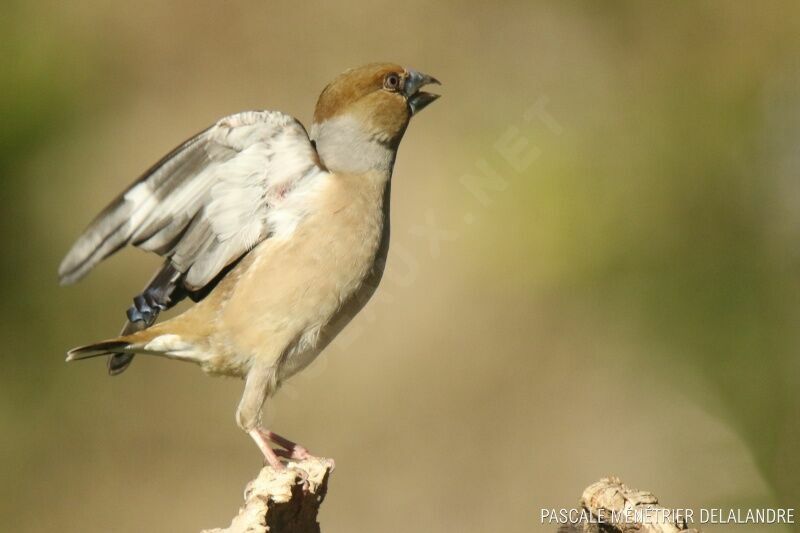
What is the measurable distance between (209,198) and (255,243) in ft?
1.04

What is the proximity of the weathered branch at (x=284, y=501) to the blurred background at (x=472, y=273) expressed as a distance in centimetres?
338

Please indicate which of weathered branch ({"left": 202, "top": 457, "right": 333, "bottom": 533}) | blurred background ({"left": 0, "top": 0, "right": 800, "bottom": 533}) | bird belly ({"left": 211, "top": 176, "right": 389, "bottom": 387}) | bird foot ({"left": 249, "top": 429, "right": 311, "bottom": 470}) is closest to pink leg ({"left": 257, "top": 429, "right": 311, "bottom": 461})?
bird foot ({"left": 249, "top": 429, "right": 311, "bottom": 470})

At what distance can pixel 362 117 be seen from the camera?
Result: 5305 mm

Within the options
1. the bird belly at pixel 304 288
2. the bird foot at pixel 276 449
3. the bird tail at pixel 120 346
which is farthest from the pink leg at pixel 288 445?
the bird tail at pixel 120 346

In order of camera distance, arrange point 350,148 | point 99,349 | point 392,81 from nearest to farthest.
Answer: point 99,349 → point 350,148 → point 392,81

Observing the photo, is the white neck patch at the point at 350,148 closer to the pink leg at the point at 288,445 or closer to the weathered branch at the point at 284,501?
the pink leg at the point at 288,445

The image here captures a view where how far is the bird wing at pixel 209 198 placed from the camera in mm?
4801

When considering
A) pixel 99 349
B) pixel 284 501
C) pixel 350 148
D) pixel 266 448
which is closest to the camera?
pixel 284 501

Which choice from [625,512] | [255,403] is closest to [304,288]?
[255,403]

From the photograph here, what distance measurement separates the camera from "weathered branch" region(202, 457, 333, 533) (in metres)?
3.63

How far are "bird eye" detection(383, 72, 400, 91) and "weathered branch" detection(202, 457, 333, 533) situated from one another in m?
2.00

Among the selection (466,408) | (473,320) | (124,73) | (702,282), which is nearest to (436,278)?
(473,320)

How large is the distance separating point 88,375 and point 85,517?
40.8 inches

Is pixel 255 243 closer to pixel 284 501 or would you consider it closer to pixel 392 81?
pixel 392 81
